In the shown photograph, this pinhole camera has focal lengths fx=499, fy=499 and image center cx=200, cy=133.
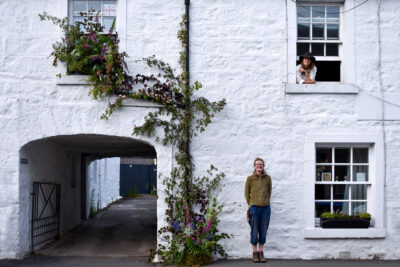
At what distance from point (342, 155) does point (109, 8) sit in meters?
5.21

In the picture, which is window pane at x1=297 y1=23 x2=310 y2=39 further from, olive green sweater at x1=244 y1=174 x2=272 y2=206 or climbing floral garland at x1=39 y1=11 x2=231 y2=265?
olive green sweater at x1=244 y1=174 x2=272 y2=206

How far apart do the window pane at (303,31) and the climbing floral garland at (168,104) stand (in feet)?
6.72

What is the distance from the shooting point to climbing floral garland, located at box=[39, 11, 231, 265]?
29.0 feet

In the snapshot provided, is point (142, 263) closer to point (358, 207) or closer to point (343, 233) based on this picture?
point (343, 233)

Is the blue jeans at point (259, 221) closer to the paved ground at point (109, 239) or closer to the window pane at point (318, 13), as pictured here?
the paved ground at point (109, 239)

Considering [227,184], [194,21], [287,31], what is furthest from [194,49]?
[227,184]

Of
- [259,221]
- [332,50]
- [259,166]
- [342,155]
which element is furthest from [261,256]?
[332,50]

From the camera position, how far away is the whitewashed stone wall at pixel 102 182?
17906 mm

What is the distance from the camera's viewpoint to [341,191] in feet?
30.9

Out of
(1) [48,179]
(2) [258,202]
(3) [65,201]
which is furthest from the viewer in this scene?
(3) [65,201]

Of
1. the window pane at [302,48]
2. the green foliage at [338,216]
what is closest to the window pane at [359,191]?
the green foliage at [338,216]

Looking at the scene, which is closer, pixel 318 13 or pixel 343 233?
pixel 343 233

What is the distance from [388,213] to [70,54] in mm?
6453

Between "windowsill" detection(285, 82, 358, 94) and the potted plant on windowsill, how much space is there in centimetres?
225
